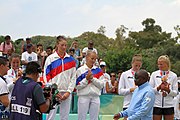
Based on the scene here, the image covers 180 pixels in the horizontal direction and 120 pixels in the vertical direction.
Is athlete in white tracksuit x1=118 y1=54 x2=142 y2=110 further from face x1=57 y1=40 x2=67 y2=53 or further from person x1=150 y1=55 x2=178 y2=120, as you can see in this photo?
face x1=57 y1=40 x2=67 y2=53

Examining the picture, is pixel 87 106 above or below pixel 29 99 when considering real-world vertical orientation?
below

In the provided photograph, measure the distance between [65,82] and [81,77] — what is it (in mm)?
526

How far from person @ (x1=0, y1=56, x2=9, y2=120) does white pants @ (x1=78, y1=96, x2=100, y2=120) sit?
2095mm

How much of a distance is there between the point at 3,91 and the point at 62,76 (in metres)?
2.16

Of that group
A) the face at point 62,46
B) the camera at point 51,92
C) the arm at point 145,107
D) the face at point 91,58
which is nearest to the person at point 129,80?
the face at point 91,58

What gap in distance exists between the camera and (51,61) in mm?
8023

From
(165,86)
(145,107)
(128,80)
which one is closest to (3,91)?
(145,107)

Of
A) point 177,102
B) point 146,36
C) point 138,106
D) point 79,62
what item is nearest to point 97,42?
point 146,36

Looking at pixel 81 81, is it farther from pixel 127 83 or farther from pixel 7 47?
pixel 7 47

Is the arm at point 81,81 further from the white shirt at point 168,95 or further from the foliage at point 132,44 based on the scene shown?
the foliage at point 132,44

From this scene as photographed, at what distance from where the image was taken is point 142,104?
6.32 meters

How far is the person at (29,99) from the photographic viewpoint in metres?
5.52

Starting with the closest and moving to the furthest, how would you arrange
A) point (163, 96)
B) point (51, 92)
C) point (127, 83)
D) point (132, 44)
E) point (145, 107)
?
point (51, 92) < point (145, 107) < point (163, 96) < point (127, 83) < point (132, 44)

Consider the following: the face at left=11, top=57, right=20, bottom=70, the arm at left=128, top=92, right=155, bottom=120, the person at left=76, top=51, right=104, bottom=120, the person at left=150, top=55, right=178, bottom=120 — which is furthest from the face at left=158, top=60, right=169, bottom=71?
the face at left=11, top=57, right=20, bottom=70
